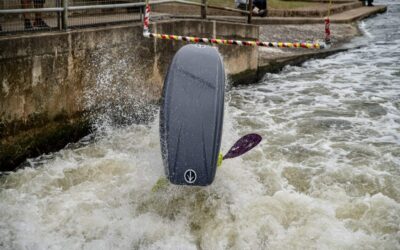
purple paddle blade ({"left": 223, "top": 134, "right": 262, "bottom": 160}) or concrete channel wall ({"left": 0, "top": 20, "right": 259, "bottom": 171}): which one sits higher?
concrete channel wall ({"left": 0, "top": 20, "right": 259, "bottom": 171})

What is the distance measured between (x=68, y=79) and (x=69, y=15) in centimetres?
113

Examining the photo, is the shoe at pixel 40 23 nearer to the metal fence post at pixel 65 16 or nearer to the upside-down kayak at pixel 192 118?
the metal fence post at pixel 65 16

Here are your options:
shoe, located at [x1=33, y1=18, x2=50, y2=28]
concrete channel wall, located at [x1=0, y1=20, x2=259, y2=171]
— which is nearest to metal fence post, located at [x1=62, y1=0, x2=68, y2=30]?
concrete channel wall, located at [x1=0, y1=20, x2=259, y2=171]

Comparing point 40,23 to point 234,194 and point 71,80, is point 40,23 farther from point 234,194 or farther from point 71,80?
point 234,194

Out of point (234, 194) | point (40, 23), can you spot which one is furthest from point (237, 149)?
point (40, 23)

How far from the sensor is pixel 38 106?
24.4 feet

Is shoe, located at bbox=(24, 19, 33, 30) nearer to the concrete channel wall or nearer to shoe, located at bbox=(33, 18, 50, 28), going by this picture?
shoe, located at bbox=(33, 18, 50, 28)

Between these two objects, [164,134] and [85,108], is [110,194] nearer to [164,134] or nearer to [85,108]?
[164,134]

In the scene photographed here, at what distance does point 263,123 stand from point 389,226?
3.95m

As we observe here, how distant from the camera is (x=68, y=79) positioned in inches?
309

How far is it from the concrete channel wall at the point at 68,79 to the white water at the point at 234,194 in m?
0.38

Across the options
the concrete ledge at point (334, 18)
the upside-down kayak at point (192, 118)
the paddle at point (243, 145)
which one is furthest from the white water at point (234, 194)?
the concrete ledge at point (334, 18)

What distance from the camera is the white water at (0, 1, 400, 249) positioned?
18.6 ft

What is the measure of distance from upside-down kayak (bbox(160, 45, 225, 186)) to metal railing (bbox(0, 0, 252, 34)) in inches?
83.0
